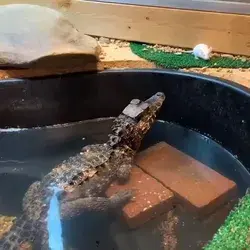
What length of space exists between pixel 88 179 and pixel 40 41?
0.57 meters

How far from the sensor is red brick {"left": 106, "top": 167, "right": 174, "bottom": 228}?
5.30 ft

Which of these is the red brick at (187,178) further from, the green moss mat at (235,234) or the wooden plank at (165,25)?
the wooden plank at (165,25)

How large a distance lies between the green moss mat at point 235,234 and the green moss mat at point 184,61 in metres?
0.75

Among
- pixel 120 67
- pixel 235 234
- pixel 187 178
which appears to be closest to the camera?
pixel 235 234

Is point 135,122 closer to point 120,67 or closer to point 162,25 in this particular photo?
point 120,67

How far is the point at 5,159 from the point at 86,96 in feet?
1.25

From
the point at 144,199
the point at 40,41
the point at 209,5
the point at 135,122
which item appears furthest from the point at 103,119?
the point at 209,5

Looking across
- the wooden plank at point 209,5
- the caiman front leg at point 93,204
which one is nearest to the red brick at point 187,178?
the caiman front leg at point 93,204

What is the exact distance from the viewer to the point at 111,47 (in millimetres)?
2166

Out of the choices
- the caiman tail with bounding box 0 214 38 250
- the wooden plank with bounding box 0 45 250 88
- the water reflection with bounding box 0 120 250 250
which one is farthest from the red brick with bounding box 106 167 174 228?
the wooden plank with bounding box 0 45 250 88

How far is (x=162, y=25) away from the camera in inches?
84.4

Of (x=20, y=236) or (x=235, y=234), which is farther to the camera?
(x=20, y=236)

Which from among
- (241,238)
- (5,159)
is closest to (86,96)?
(5,159)

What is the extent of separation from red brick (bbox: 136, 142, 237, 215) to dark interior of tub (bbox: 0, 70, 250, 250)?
4cm
